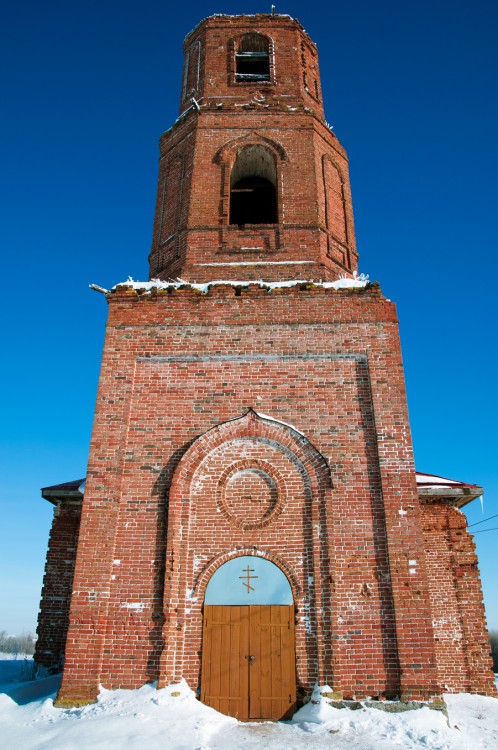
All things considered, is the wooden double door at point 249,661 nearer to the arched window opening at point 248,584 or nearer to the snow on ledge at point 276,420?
the arched window opening at point 248,584

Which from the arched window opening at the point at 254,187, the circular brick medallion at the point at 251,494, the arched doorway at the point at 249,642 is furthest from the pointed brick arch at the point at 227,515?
the arched window opening at the point at 254,187

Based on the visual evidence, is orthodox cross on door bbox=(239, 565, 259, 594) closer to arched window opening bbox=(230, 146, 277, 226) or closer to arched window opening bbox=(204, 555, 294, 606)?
arched window opening bbox=(204, 555, 294, 606)

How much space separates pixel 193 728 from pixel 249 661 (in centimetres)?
128

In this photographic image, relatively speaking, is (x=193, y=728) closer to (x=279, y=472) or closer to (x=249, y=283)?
(x=279, y=472)

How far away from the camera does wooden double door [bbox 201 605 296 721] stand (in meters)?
7.11

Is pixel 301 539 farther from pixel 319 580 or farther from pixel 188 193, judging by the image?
pixel 188 193

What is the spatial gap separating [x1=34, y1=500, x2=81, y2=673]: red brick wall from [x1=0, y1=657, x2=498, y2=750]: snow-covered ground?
8.85 ft

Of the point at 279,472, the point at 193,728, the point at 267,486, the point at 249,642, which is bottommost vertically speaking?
the point at 193,728

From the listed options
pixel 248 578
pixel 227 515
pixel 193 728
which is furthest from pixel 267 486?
pixel 193 728

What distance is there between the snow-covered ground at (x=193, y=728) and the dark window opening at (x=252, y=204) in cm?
940

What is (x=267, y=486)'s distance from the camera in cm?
825

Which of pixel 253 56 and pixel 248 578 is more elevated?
pixel 253 56

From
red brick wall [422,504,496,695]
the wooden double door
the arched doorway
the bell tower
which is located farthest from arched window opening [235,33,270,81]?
the wooden double door

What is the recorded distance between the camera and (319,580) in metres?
7.56
